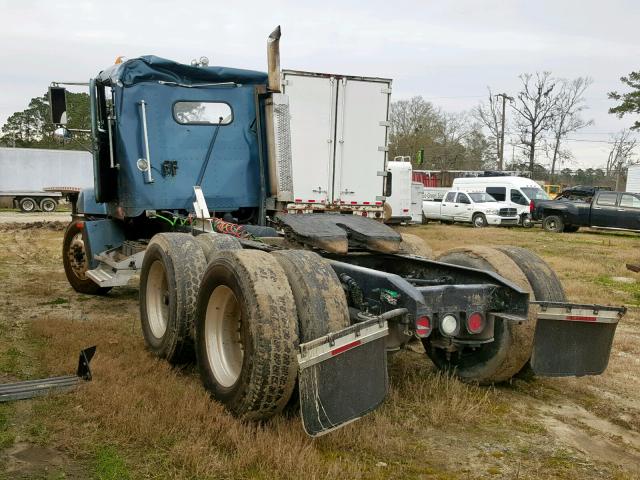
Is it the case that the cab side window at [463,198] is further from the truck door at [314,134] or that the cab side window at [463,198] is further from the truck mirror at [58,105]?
the truck mirror at [58,105]

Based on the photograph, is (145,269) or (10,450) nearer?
(10,450)

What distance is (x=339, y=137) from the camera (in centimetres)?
907

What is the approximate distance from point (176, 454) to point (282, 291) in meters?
1.10

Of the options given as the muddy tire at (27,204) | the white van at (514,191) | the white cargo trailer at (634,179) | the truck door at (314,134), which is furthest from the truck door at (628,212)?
the muddy tire at (27,204)

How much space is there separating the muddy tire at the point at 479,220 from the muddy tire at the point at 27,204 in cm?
2323

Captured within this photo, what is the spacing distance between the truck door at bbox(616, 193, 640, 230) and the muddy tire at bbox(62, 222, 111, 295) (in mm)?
20659

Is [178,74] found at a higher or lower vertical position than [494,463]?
higher

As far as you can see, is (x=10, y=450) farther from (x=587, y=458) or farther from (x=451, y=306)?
(x=587, y=458)

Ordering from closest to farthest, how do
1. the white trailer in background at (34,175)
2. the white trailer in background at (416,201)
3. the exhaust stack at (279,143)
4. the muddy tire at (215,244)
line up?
the muddy tire at (215,244)
the exhaust stack at (279,143)
the white trailer in background at (416,201)
the white trailer in background at (34,175)

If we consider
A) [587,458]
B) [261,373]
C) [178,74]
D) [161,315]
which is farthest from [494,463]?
[178,74]

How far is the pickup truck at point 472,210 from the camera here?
1129 inches

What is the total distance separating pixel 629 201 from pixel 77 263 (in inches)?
839

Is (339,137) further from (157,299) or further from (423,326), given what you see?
(423,326)

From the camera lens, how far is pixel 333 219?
5.88 m
